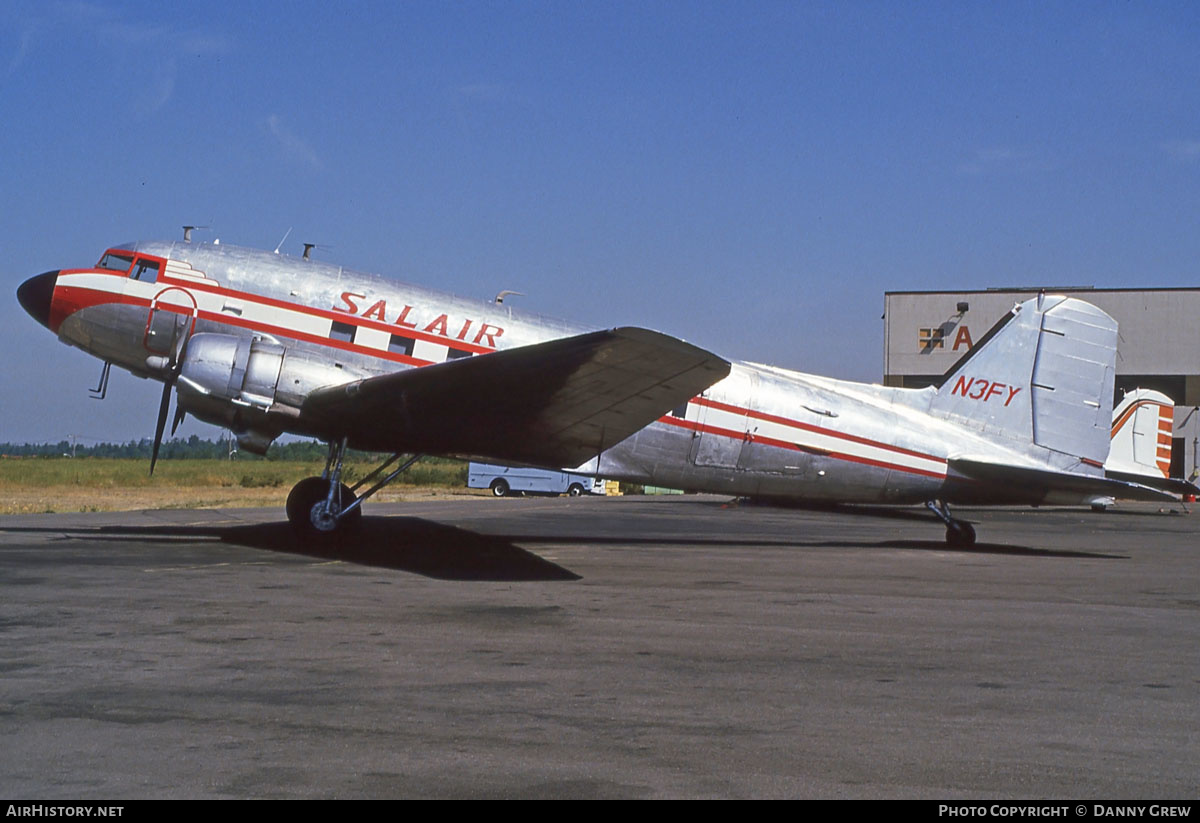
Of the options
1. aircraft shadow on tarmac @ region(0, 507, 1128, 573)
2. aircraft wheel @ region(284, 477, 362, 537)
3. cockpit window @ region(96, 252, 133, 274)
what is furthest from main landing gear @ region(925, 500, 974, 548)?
cockpit window @ region(96, 252, 133, 274)

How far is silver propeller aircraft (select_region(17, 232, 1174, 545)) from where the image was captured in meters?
12.9

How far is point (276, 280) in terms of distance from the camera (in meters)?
14.6

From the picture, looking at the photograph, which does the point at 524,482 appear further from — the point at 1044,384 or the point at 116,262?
the point at 116,262

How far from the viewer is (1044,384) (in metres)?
16.6

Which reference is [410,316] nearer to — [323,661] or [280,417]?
[280,417]

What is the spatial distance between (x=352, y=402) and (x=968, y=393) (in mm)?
10022

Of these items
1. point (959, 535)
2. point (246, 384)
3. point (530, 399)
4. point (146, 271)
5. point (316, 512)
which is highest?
point (146, 271)

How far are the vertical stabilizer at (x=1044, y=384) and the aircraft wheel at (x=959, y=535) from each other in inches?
68.4

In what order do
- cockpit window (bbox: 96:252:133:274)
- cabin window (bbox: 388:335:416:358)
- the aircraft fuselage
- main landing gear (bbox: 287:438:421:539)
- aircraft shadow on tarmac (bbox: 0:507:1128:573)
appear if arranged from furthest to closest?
cabin window (bbox: 388:335:416:358)
cockpit window (bbox: 96:252:133:274)
main landing gear (bbox: 287:438:421:539)
the aircraft fuselage
aircraft shadow on tarmac (bbox: 0:507:1128:573)

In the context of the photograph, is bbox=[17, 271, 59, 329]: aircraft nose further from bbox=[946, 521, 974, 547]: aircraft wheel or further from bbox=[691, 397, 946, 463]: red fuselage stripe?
bbox=[946, 521, 974, 547]: aircraft wheel

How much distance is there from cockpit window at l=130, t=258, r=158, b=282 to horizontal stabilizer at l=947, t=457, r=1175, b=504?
1240cm

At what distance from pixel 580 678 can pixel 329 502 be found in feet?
27.4

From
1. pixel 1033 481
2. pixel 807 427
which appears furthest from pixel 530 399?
pixel 1033 481

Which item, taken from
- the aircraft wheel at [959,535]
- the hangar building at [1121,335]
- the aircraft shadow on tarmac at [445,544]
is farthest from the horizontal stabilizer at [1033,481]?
the hangar building at [1121,335]
